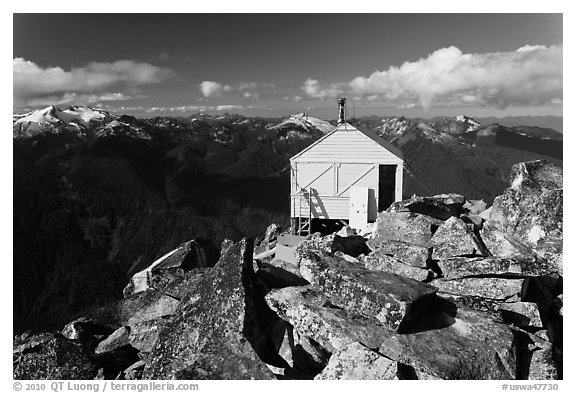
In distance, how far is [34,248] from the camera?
14912 cm

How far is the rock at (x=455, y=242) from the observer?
1059cm

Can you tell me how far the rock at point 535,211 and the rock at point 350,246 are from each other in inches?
148

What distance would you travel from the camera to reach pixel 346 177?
22266 mm

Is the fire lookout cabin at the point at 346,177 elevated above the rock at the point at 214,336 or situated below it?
above

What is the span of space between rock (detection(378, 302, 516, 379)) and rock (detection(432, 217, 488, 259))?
2.55m

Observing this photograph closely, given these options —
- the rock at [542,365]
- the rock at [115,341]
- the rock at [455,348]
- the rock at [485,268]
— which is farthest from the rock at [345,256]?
the rock at [115,341]

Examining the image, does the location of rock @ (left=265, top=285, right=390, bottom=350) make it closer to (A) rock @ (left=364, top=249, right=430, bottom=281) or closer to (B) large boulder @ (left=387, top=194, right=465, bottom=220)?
(A) rock @ (left=364, top=249, right=430, bottom=281)

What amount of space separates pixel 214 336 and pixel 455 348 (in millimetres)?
4340

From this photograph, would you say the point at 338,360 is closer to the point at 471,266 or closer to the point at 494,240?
the point at 471,266

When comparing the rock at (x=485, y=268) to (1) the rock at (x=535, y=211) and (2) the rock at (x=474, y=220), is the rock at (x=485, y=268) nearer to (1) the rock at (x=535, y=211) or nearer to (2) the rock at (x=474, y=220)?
Result: (1) the rock at (x=535, y=211)

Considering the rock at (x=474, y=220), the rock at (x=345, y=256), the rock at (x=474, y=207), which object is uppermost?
the rock at (x=474, y=220)

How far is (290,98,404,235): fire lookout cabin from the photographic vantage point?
21.5m

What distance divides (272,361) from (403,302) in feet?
8.93

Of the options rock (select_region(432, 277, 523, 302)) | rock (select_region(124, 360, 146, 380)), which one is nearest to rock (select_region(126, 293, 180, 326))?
rock (select_region(124, 360, 146, 380))
